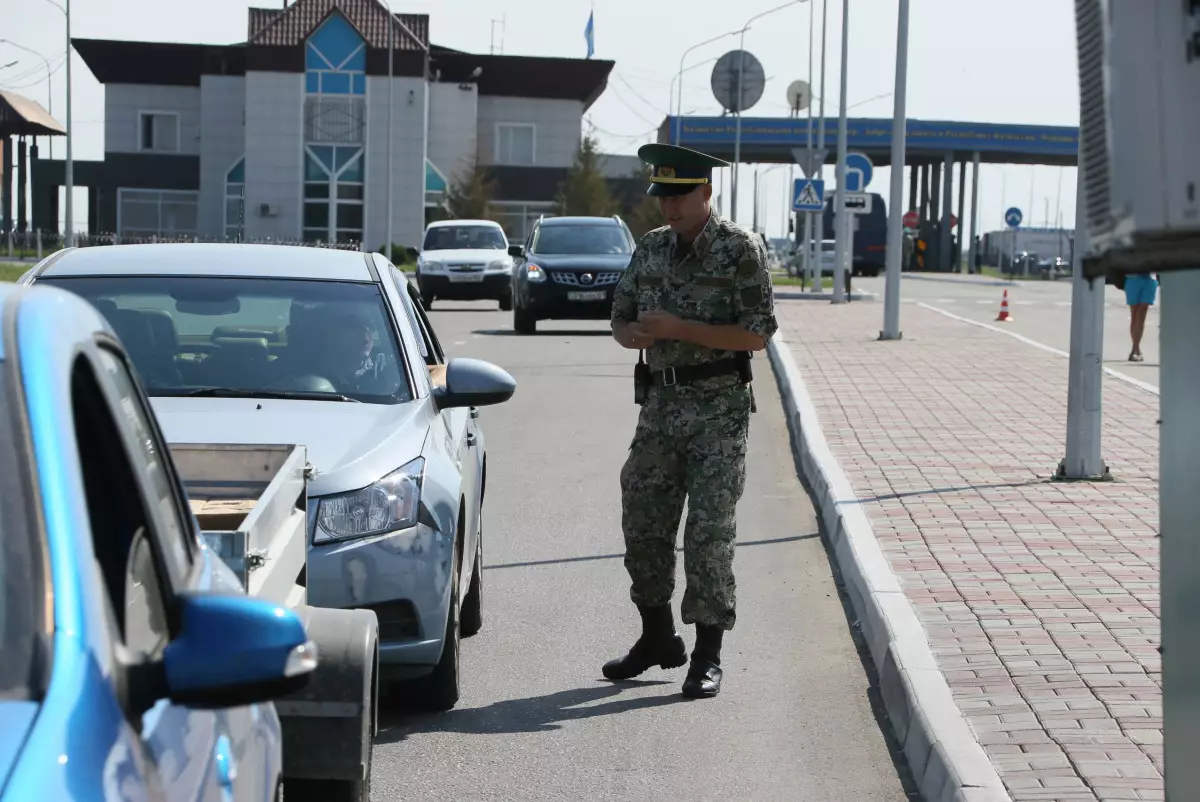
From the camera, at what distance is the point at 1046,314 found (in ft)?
124

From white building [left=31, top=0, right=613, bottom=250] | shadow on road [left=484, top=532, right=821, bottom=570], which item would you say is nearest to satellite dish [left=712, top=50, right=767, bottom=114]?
white building [left=31, top=0, right=613, bottom=250]

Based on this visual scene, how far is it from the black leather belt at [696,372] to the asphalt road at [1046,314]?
1396 cm

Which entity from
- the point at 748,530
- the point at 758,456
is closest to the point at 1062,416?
the point at 758,456

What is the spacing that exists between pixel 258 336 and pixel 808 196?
110 feet

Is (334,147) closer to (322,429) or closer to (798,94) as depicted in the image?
(798,94)

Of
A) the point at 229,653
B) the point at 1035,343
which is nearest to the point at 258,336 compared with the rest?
the point at 229,653

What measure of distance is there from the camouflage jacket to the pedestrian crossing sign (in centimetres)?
3316

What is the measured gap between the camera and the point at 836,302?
39.3 metres

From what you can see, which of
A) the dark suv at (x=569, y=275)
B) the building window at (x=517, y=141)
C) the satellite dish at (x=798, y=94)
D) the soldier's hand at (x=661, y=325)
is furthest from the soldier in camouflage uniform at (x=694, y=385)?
the building window at (x=517, y=141)

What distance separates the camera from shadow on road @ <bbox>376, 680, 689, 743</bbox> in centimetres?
620

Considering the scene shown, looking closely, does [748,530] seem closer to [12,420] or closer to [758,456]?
[758,456]

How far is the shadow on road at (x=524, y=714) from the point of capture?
20.3 feet

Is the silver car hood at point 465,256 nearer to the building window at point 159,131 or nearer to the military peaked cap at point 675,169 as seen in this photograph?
the military peaked cap at point 675,169

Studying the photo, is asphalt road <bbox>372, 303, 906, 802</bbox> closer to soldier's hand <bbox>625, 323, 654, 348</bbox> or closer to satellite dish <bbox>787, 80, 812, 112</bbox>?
soldier's hand <bbox>625, 323, 654, 348</bbox>
